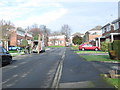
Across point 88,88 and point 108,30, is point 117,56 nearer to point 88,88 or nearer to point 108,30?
point 88,88

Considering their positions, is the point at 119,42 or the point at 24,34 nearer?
the point at 119,42

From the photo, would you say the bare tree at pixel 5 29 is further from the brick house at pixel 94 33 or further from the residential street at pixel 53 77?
the brick house at pixel 94 33

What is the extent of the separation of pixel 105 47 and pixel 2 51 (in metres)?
21.1

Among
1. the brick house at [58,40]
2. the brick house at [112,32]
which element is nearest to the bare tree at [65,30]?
the brick house at [58,40]

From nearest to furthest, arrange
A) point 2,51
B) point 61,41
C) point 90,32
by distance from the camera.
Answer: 1. point 2,51
2. point 90,32
3. point 61,41

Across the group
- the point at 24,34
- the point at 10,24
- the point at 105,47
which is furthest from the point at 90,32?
the point at 105,47

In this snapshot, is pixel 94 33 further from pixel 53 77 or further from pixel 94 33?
pixel 53 77

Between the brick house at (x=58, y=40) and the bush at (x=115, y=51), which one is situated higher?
the brick house at (x=58, y=40)

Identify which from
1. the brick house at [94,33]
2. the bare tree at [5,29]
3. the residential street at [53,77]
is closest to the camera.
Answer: the residential street at [53,77]

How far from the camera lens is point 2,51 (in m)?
15.9

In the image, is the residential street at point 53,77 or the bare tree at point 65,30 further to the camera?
the bare tree at point 65,30

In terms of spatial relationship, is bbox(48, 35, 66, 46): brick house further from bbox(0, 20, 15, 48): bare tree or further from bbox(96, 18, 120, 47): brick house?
bbox(0, 20, 15, 48): bare tree

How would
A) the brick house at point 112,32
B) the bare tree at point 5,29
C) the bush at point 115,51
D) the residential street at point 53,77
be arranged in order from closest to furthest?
the residential street at point 53,77 < the bush at point 115,51 < the brick house at point 112,32 < the bare tree at point 5,29

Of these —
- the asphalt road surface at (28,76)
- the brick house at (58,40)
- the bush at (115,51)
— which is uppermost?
the brick house at (58,40)
